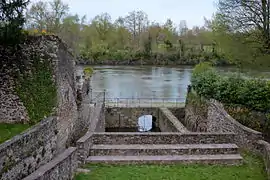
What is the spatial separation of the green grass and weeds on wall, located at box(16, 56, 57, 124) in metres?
0.47

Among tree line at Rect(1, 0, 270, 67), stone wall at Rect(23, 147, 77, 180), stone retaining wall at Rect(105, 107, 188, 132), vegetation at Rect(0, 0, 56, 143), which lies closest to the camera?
stone wall at Rect(23, 147, 77, 180)

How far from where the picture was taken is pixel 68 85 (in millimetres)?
12938

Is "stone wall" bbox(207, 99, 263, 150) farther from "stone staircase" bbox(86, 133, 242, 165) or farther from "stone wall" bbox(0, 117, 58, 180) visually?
"stone wall" bbox(0, 117, 58, 180)

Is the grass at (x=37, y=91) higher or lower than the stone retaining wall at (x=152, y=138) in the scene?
higher

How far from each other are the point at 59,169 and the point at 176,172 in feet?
13.0

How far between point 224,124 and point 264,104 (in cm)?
211

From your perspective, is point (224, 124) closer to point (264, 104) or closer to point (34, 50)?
point (264, 104)

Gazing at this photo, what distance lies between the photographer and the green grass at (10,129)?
9391 mm

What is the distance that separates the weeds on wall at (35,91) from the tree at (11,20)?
103cm

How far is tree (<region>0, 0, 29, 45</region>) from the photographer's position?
395 inches

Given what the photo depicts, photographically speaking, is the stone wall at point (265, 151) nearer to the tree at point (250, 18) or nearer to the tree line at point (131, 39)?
the tree at point (250, 18)

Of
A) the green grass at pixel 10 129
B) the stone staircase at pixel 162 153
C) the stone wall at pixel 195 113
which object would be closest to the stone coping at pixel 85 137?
the stone staircase at pixel 162 153

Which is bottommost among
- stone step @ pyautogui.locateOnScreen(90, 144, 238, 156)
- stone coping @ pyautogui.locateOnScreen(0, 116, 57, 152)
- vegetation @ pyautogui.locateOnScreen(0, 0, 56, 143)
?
stone step @ pyautogui.locateOnScreen(90, 144, 238, 156)

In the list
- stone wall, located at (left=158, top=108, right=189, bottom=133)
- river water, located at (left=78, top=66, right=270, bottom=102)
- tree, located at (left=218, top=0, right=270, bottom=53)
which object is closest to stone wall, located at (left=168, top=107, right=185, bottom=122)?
stone wall, located at (left=158, top=108, right=189, bottom=133)
